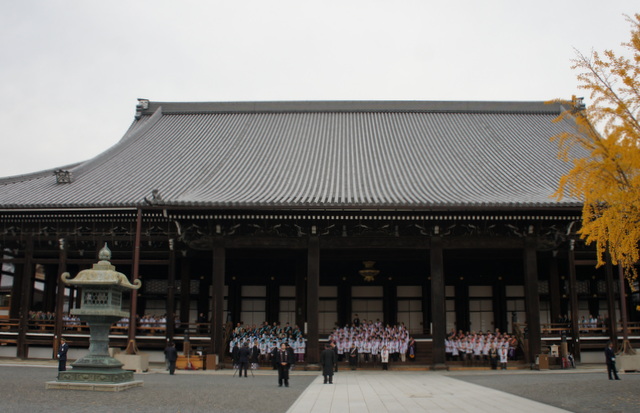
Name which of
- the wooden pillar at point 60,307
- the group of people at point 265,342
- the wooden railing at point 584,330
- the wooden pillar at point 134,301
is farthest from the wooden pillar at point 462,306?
the wooden pillar at point 60,307

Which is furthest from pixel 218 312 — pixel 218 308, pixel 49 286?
pixel 49 286

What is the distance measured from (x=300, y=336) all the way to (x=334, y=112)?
15.3 metres

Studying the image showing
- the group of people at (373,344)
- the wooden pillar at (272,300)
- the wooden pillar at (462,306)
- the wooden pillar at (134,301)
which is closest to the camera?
the wooden pillar at (134,301)

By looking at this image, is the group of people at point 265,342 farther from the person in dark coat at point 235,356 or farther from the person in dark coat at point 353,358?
the person in dark coat at point 353,358

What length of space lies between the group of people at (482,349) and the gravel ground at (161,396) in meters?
8.01

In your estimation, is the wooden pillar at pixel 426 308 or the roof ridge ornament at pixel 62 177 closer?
the roof ridge ornament at pixel 62 177

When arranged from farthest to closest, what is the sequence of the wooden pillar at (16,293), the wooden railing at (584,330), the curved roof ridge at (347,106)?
the curved roof ridge at (347,106) < the wooden pillar at (16,293) < the wooden railing at (584,330)

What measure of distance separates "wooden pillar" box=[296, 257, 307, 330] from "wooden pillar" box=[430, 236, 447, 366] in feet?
20.3

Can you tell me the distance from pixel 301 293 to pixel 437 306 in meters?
6.69

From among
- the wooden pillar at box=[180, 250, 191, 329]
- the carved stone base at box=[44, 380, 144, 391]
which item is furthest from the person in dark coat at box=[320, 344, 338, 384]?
the wooden pillar at box=[180, 250, 191, 329]

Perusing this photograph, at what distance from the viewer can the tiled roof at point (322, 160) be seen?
2147cm

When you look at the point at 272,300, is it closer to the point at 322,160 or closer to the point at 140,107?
the point at 322,160

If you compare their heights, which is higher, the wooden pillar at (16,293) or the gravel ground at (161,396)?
the wooden pillar at (16,293)

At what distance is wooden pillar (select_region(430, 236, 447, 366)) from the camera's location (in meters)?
21.0
